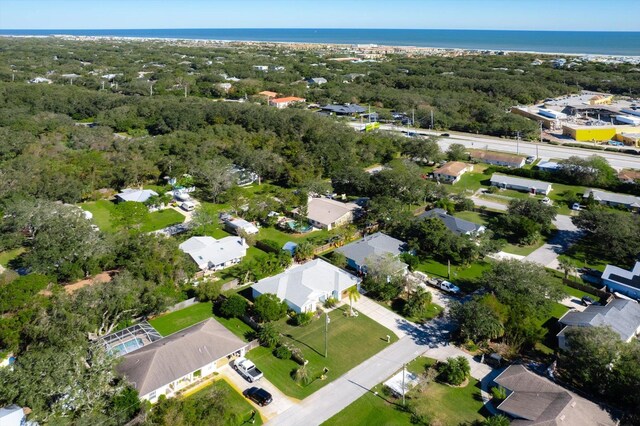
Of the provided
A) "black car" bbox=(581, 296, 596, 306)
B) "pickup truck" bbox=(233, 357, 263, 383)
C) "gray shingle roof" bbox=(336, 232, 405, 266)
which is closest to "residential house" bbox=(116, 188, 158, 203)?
"gray shingle roof" bbox=(336, 232, 405, 266)

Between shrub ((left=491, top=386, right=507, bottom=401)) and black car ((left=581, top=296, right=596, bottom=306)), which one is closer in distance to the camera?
shrub ((left=491, top=386, right=507, bottom=401))

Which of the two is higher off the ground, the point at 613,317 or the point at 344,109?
the point at 344,109

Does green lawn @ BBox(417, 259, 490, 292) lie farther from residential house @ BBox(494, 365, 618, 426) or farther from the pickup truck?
the pickup truck

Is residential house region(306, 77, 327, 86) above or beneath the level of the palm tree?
above

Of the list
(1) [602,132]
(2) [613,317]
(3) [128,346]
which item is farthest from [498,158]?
(3) [128,346]

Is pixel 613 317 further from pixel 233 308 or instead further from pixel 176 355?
pixel 176 355

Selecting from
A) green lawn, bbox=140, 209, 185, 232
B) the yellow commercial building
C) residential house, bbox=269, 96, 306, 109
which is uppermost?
residential house, bbox=269, 96, 306, 109
